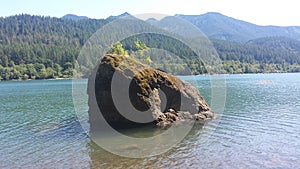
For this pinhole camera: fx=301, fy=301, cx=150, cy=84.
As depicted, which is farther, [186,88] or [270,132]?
[186,88]

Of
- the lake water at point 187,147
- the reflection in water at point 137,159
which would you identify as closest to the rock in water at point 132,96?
the lake water at point 187,147

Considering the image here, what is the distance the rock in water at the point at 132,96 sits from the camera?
2792 centimetres

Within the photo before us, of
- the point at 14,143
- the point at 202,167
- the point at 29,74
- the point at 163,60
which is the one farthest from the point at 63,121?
the point at 29,74

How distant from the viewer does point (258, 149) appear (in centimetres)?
2012

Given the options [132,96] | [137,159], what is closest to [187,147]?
[137,159]

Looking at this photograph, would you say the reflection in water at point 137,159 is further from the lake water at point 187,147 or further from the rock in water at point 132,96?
the rock in water at point 132,96

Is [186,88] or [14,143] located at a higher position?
[186,88]

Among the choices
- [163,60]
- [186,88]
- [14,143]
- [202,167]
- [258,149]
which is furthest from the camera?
[163,60]

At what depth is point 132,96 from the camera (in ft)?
90.6

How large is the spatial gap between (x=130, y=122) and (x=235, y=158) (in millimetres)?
12298

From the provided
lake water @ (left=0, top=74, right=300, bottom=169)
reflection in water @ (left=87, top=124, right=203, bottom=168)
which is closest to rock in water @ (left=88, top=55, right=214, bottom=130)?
lake water @ (left=0, top=74, right=300, bottom=169)

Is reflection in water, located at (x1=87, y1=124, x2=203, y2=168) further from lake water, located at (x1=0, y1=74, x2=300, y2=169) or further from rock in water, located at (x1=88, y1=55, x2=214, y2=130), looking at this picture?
rock in water, located at (x1=88, y1=55, x2=214, y2=130)

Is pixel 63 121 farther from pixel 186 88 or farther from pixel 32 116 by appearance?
pixel 186 88

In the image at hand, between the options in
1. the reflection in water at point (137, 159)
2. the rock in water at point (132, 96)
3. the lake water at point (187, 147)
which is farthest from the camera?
the rock in water at point (132, 96)
